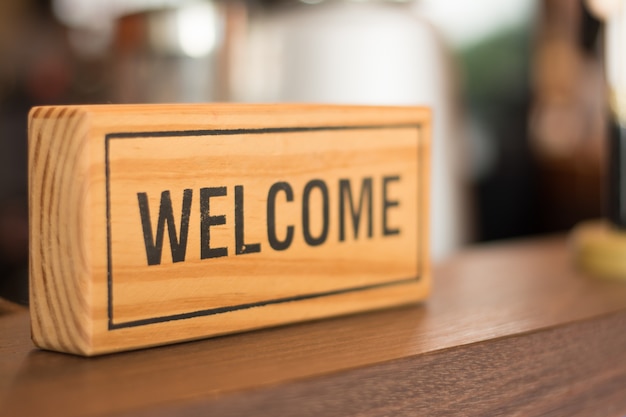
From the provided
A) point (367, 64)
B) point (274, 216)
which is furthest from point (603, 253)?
point (367, 64)

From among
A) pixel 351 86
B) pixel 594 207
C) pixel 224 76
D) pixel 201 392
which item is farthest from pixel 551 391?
pixel 594 207

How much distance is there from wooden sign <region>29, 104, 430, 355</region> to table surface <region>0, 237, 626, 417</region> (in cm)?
2

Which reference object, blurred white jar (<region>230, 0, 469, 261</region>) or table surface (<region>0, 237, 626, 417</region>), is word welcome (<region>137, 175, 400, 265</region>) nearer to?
table surface (<region>0, 237, 626, 417</region>)

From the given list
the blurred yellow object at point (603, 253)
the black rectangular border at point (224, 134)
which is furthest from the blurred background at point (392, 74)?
the black rectangular border at point (224, 134)

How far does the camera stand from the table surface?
1.03 feet

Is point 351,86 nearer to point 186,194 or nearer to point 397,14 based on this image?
point 397,14

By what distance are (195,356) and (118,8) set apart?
1800mm

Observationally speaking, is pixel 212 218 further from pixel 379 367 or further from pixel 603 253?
pixel 603 253

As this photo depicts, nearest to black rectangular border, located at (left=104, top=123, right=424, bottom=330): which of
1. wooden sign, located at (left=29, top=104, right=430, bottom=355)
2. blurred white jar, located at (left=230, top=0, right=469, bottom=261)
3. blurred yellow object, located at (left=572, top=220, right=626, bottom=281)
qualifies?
wooden sign, located at (left=29, top=104, right=430, bottom=355)

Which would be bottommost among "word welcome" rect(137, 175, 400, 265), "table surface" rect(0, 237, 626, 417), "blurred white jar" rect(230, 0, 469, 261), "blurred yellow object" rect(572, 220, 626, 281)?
"table surface" rect(0, 237, 626, 417)

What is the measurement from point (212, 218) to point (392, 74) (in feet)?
2.00

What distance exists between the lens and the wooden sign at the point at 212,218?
0.35 meters

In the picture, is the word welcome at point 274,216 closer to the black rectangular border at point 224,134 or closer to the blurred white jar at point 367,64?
the black rectangular border at point 224,134

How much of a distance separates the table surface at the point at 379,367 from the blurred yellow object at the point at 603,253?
64 mm
